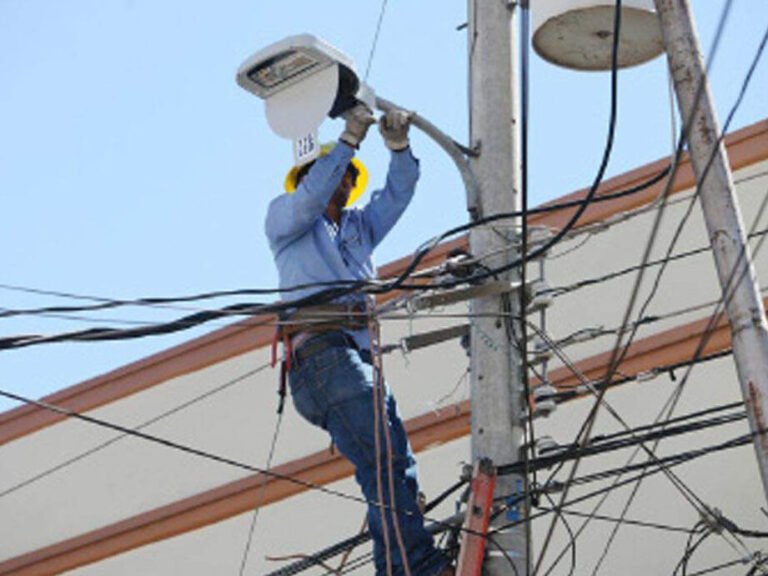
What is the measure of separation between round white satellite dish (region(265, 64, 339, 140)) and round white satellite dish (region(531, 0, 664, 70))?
1.06 metres

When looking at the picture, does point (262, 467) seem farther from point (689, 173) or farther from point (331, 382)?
point (331, 382)

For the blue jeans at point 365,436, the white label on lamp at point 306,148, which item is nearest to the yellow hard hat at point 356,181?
the white label on lamp at point 306,148

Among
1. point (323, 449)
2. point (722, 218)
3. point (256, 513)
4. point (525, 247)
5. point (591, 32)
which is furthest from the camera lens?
point (256, 513)

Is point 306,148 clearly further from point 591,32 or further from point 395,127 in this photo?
point 591,32

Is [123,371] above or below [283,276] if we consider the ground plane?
above

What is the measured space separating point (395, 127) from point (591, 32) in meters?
1.04

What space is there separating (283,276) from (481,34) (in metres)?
1.59

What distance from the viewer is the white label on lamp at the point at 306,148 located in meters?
8.44

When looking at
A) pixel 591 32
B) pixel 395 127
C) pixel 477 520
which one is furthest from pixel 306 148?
pixel 477 520

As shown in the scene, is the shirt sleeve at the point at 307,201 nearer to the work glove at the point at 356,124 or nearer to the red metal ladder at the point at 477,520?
the work glove at the point at 356,124

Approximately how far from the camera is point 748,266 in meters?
7.43

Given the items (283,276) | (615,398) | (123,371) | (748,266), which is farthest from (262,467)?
(748,266)

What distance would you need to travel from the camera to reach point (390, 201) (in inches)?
357

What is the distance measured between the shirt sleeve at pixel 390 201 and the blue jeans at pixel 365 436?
825mm
